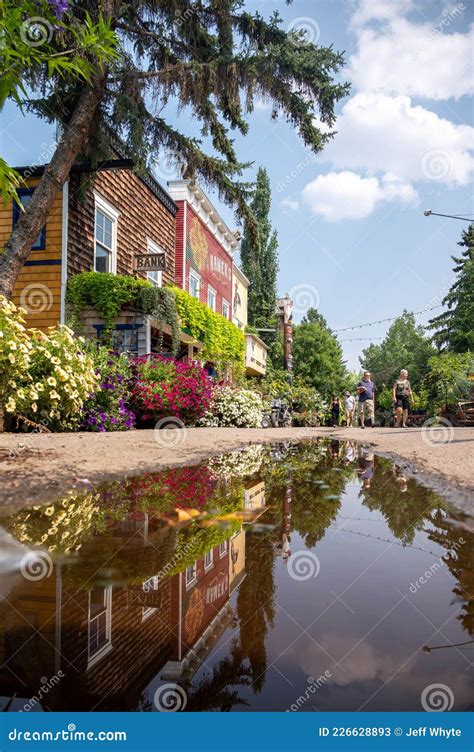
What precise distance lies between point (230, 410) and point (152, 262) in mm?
5281

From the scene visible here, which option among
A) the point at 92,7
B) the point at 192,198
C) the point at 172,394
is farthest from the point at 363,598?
the point at 192,198

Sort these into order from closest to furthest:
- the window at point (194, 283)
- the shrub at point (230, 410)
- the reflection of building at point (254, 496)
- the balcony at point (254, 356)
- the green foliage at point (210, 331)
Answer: the reflection of building at point (254, 496) → the shrub at point (230, 410) → the green foliage at point (210, 331) → the window at point (194, 283) → the balcony at point (254, 356)

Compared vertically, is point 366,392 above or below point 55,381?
above

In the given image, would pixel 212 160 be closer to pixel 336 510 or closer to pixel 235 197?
pixel 235 197

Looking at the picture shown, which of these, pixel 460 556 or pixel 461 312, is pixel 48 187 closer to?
pixel 460 556

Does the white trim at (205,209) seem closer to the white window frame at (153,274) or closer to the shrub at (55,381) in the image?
the white window frame at (153,274)

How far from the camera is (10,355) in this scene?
24.9ft

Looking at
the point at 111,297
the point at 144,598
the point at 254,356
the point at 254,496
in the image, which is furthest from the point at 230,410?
the point at 254,356

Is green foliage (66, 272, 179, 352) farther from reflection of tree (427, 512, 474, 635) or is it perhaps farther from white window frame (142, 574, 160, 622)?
white window frame (142, 574, 160, 622)

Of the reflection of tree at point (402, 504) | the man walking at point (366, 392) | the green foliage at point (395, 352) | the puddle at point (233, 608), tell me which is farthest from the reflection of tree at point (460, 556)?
the green foliage at point (395, 352)

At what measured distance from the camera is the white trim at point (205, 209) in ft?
70.4

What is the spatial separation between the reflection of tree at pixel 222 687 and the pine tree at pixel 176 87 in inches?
433

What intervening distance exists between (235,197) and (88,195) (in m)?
4.27

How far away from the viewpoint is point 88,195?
47.3ft
